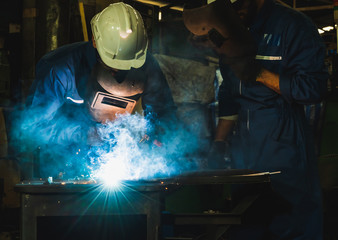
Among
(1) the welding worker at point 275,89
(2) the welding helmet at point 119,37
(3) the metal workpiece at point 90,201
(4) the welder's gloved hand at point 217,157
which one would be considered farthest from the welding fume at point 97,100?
(3) the metal workpiece at point 90,201

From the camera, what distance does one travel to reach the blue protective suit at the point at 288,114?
211 cm

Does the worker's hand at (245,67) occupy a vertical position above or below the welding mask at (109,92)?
below

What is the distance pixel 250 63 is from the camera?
2209mm

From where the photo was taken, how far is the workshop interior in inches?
62.9

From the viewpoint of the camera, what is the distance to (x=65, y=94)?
2.92 meters

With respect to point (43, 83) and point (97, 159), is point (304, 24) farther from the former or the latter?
point (43, 83)

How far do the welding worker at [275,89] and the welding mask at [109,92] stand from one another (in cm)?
67

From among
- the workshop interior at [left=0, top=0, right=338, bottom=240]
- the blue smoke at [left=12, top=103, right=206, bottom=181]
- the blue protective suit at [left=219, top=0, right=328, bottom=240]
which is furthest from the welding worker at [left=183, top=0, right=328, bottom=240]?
the blue smoke at [left=12, top=103, right=206, bottom=181]

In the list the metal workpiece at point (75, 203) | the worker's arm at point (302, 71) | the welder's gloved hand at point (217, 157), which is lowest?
the metal workpiece at point (75, 203)

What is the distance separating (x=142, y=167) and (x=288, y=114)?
92cm

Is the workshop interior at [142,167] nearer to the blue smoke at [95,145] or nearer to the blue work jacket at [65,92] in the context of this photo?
the blue smoke at [95,145]

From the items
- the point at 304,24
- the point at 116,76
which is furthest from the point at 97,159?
the point at 304,24

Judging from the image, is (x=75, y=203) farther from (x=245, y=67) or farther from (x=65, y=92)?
(x=65, y=92)

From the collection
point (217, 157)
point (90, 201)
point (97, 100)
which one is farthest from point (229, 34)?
point (90, 201)
